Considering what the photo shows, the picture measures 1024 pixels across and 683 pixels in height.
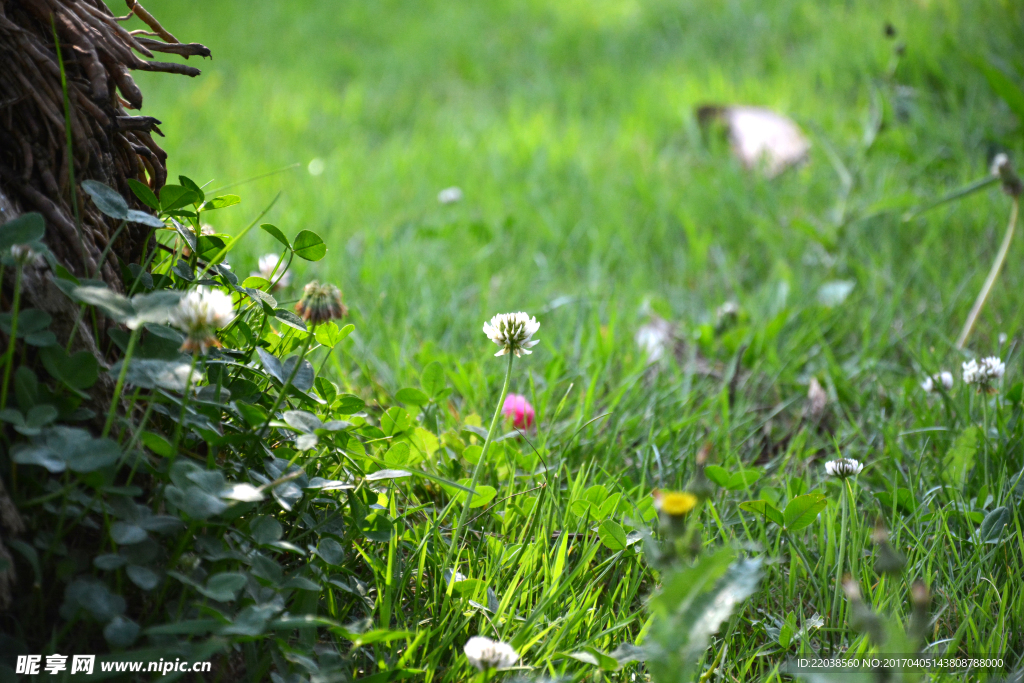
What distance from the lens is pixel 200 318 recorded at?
2.90 ft

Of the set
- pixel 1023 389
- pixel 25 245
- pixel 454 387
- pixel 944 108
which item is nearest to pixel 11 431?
pixel 25 245

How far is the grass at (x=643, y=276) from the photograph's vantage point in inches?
46.8

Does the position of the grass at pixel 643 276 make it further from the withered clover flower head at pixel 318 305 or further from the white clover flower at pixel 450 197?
the withered clover flower head at pixel 318 305

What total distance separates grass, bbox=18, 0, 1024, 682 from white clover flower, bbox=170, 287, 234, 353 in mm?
335

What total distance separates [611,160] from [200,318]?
9.76ft

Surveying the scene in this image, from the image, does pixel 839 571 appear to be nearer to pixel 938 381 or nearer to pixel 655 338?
pixel 938 381

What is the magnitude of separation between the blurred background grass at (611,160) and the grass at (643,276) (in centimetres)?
2

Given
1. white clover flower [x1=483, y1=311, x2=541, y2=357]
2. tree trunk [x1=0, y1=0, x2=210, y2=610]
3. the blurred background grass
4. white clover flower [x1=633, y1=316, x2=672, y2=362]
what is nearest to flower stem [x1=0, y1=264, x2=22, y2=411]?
tree trunk [x1=0, y1=0, x2=210, y2=610]

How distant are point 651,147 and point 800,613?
295cm

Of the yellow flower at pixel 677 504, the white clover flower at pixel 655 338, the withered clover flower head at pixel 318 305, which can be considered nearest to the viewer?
the yellow flower at pixel 677 504

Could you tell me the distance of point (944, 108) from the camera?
11.6 feet

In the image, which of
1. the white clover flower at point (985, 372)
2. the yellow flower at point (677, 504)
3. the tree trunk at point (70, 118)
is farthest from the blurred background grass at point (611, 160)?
the yellow flower at point (677, 504)

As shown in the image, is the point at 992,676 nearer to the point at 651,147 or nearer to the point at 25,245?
the point at 25,245

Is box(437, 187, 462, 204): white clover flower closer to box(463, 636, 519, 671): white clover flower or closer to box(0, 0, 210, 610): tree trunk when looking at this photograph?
box(0, 0, 210, 610): tree trunk
